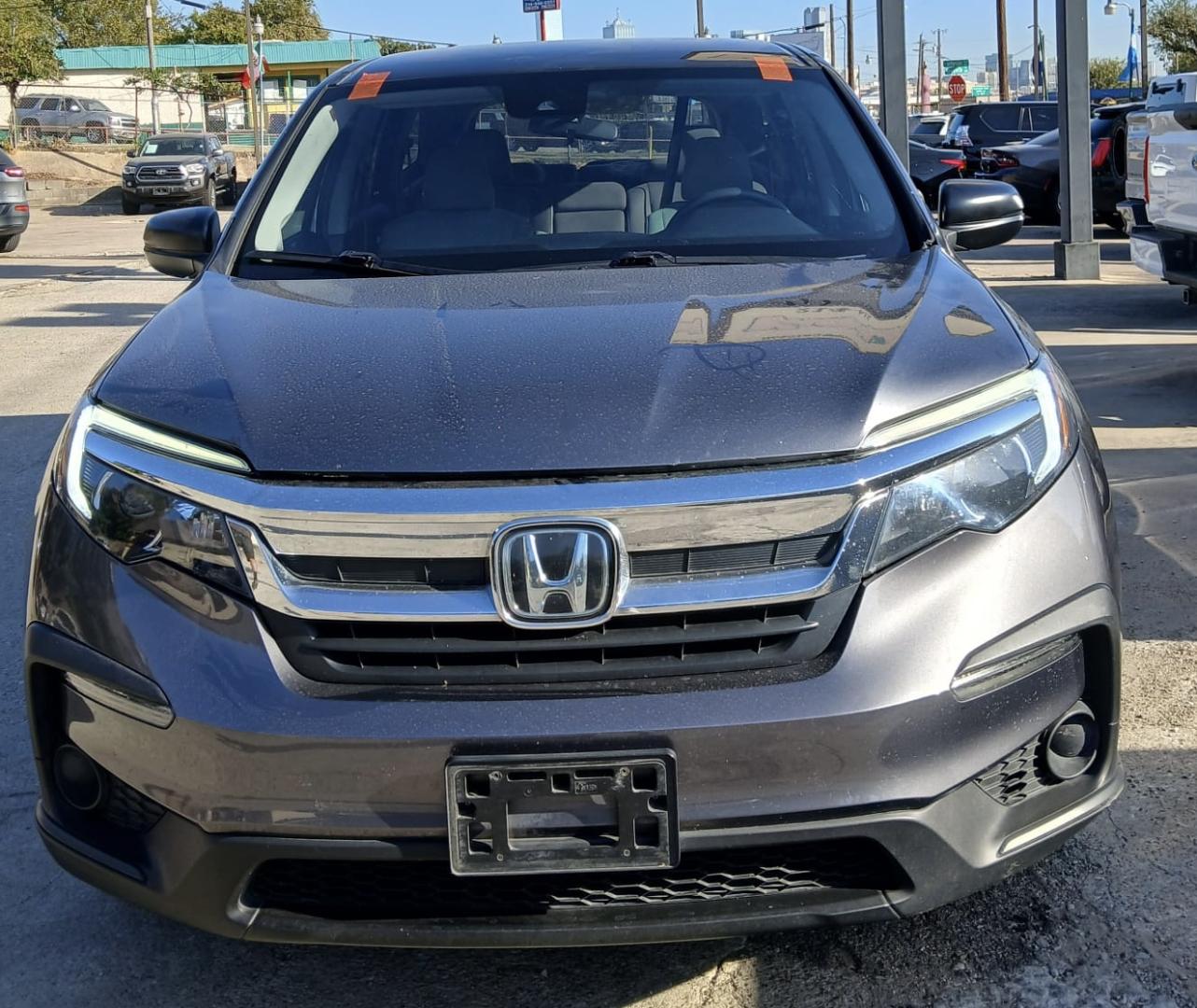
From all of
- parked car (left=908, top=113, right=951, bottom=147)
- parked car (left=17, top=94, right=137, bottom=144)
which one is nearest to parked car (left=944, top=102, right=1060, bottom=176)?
parked car (left=908, top=113, right=951, bottom=147)

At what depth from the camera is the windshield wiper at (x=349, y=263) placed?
10.6 ft

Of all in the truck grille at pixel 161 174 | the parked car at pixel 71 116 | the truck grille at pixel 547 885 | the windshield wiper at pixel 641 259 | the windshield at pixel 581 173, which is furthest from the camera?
the parked car at pixel 71 116

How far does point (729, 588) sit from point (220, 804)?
82cm

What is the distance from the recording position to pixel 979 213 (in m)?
3.89

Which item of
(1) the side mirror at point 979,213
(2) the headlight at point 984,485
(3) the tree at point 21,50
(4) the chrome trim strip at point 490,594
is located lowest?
(4) the chrome trim strip at point 490,594

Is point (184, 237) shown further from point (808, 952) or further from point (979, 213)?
point (808, 952)

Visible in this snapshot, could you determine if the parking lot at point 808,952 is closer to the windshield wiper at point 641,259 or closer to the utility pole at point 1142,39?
the windshield wiper at point 641,259

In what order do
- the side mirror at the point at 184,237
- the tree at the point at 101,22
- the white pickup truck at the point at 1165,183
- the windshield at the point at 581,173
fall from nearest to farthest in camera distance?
the windshield at the point at 581,173 → the side mirror at the point at 184,237 → the white pickup truck at the point at 1165,183 → the tree at the point at 101,22

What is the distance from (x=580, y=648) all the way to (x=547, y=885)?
362 millimetres

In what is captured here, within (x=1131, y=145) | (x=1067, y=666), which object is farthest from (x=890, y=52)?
(x=1067, y=666)

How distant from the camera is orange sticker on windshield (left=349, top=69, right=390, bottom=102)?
3.90 metres

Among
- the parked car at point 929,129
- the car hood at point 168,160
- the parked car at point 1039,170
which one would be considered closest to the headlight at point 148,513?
the parked car at point 1039,170

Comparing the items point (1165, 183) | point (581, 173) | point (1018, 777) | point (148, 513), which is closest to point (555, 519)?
point (148, 513)

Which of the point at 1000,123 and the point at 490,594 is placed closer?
the point at 490,594
